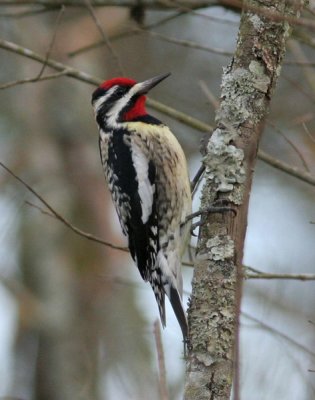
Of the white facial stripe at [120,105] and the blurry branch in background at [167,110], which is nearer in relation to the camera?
the blurry branch in background at [167,110]

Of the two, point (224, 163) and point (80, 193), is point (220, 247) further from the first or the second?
point (80, 193)

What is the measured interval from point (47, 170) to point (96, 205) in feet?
2.45

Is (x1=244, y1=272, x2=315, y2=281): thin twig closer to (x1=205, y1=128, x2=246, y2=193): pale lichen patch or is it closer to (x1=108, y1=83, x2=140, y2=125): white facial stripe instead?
(x1=205, y1=128, x2=246, y2=193): pale lichen patch

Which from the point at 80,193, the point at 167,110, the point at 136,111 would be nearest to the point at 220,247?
the point at 167,110

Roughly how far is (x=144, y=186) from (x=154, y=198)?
3.2 inches

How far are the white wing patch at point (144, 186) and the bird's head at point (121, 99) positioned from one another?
349 millimetres

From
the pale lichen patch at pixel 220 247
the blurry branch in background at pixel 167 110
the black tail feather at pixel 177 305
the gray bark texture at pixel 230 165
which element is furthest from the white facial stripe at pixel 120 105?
the pale lichen patch at pixel 220 247

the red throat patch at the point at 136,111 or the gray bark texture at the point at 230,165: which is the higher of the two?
the red throat patch at the point at 136,111

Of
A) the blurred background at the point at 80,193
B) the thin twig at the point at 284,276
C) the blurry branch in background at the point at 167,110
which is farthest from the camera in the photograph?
the blurred background at the point at 80,193

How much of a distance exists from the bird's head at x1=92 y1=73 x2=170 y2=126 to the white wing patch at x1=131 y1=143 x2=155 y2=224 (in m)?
0.35

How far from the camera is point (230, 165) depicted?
3.43 meters

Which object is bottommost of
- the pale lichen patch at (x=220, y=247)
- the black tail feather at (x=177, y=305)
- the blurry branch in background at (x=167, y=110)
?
the black tail feather at (x=177, y=305)

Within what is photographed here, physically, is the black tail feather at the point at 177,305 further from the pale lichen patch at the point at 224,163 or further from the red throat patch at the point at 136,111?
the red throat patch at the point at 136,111

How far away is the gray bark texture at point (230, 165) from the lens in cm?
316
